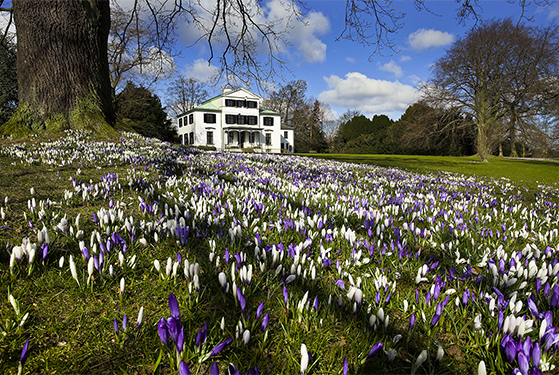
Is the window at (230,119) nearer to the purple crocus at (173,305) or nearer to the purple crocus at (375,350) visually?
the purple crocus at (173,305)

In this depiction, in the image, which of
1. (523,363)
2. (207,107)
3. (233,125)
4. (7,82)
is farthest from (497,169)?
(207,107)

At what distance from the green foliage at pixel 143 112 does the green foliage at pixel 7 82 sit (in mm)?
9624

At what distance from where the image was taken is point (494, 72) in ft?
101

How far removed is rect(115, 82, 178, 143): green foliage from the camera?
39.2 meters

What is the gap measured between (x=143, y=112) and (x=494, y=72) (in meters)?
50.6

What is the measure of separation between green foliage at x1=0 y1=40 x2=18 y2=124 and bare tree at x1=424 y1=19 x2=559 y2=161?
4567 cm

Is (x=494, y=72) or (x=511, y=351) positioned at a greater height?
(x=494, y=72)

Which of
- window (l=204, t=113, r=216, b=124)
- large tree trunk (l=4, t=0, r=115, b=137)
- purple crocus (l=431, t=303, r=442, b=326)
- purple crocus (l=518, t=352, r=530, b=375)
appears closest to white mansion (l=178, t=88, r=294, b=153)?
window (l=204, t=113, r=216, b=124)

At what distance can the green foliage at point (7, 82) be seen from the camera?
90.1 feet

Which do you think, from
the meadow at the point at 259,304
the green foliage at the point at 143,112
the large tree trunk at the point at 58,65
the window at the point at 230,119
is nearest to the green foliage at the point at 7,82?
the green foliage at the point at 143,112

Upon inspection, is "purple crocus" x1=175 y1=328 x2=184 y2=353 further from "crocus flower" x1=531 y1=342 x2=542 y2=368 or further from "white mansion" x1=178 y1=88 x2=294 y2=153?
"white mansion" x1=178 y1=88 x2=294 y2=153

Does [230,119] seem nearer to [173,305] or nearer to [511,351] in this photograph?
[173,305]

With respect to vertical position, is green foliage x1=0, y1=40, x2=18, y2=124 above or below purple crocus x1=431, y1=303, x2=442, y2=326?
above

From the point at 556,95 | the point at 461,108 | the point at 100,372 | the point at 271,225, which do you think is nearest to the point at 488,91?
the point at 461,108
